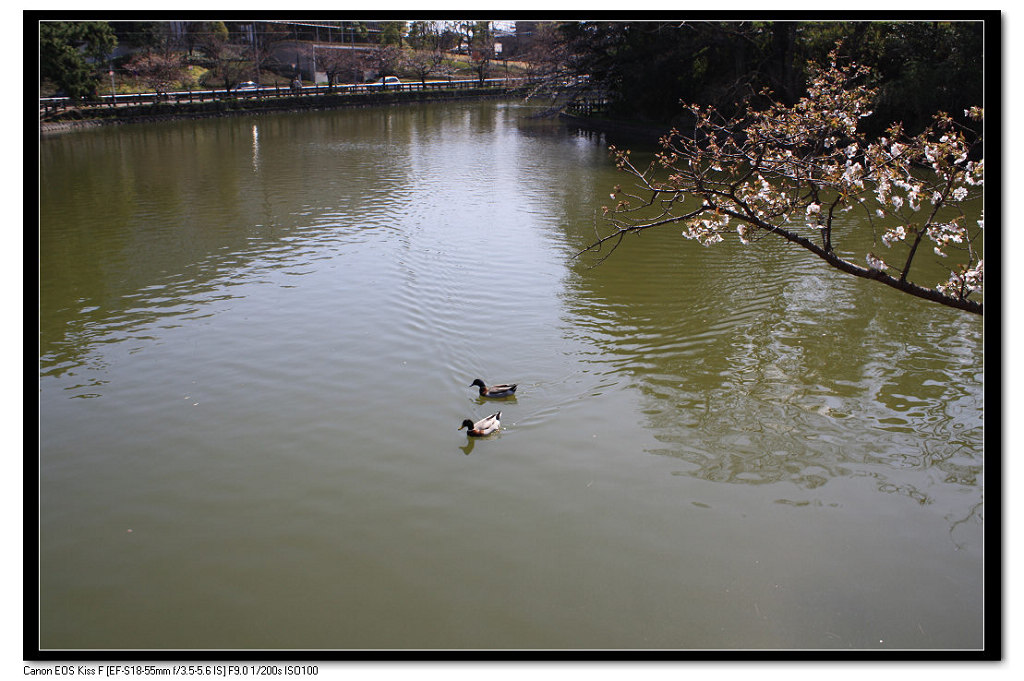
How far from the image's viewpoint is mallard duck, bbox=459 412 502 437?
742 centimetres

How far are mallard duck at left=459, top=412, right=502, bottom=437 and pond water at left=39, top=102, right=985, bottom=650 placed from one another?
0.13m

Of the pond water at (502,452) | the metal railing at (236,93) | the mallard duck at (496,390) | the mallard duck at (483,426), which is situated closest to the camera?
the pond water at (502,452)

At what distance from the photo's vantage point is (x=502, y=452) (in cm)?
732

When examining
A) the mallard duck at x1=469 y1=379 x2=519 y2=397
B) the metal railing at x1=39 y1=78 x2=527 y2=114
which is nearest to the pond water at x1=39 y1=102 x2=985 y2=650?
the mallard duck at x1=469 y1=379 x2=519 y2=397

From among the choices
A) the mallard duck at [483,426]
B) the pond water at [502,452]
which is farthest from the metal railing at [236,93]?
the mallard duck at [483,426]

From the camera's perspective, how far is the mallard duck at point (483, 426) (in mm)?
7418

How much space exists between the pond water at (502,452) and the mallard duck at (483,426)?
5.3 inches

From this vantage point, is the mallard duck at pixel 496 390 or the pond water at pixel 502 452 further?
the mallard duck at pixel 496 390

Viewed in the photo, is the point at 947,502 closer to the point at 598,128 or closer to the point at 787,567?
the point at 787,567

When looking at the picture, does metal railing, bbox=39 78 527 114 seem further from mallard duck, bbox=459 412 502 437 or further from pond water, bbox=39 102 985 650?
mallard duck, bbox=459 412 502 437

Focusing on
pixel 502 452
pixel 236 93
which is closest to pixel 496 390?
pixel 502 452

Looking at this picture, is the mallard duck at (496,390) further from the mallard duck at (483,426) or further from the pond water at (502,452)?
the mallard duck at (483,426)

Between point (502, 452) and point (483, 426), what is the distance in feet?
1.03

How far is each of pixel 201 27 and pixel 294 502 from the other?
53.8 m
